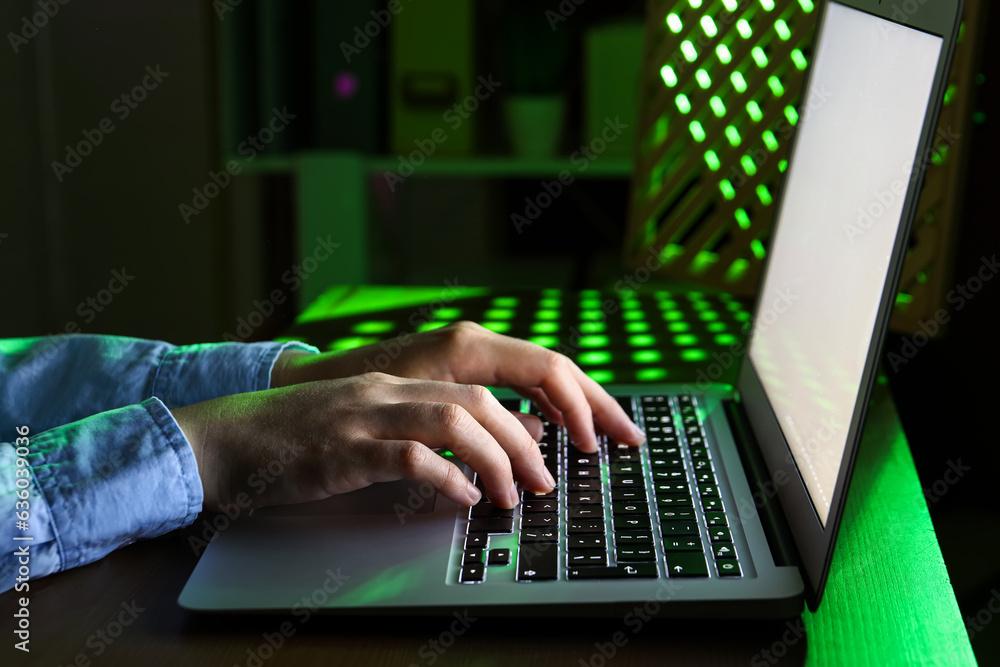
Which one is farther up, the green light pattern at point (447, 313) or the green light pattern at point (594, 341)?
the green light pattern at point (594, 341)

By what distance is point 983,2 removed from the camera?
840 mm

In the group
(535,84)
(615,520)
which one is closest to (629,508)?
(615,520)

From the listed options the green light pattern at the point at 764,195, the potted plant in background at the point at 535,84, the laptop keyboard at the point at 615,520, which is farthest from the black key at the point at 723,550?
the potted plant in background at the point at 535,84

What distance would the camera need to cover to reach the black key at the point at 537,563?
0.41 metres

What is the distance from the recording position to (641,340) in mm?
895

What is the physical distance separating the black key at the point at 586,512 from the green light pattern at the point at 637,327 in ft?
1.49

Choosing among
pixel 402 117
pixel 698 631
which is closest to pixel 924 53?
pixel 698 631

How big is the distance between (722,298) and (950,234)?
0.92 feet

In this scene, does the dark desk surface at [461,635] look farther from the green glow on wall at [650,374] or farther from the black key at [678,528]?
the green glow on wall at [650,374]

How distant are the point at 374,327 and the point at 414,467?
48 centimetres

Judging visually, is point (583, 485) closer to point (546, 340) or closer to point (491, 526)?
point (491, 526)

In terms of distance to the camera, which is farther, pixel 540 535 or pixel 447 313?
pixel 447 313

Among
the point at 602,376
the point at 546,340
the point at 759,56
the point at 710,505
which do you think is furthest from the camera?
the point at 759,56

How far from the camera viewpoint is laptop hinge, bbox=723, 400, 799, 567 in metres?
0.45
